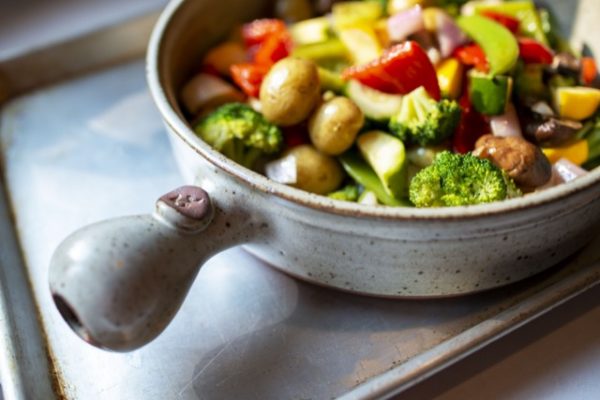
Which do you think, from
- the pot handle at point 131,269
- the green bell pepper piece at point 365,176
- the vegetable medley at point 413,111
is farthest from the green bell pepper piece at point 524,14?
the pot handle at point 131,269

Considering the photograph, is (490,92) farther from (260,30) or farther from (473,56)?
(260,30)

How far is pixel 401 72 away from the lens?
1161 mm

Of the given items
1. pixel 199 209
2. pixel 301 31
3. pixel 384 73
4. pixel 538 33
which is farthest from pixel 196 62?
pixel 538 33

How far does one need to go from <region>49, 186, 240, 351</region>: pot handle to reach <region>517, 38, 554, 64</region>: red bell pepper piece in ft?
2.40

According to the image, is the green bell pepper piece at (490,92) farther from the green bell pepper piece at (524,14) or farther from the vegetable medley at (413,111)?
the green bell pepper piece at (524,14)

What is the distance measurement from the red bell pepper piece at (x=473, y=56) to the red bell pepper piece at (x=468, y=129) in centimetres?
8

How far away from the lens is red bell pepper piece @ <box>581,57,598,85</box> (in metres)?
1.30

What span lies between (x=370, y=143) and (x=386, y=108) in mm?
77

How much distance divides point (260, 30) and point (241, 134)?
1.33 ft

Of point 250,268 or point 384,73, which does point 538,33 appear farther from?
point 250,268

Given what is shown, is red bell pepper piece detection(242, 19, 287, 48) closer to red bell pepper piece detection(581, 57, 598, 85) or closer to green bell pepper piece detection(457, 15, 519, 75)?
green bell pepper piece detection(457, 15, 519, 75)

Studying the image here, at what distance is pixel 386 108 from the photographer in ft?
3.80

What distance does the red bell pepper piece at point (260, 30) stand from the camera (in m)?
1.42

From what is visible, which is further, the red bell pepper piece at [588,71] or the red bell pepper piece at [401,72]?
the red bell pepper piece at [588,71]
